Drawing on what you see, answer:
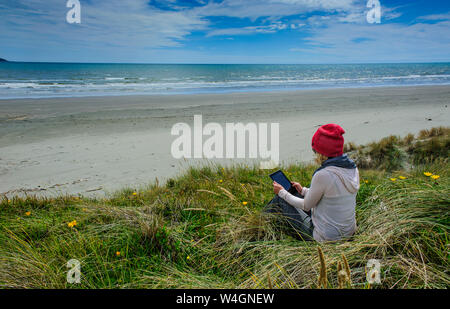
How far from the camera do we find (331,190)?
93.8 inches

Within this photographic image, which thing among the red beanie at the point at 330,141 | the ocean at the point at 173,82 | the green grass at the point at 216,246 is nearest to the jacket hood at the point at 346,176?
the red beanie at the point at 330,141

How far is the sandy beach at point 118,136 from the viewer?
5.93 meters

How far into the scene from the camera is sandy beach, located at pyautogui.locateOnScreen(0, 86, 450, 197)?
593 cm

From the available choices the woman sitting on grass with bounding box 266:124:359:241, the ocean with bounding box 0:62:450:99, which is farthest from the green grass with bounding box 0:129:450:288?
the ocean with bounding box 0:62:450:99

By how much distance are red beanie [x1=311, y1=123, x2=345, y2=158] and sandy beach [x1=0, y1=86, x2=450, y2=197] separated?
12.8 feet

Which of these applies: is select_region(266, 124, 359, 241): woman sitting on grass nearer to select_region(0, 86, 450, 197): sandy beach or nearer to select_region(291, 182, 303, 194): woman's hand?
select_region(291, 182, 303, 194): woman's hand

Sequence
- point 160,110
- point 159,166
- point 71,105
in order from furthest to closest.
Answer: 1. point 71,105
2. point 160,110
3. point 159,166

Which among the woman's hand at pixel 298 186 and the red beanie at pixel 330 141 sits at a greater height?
the red beanie at pixel 330 141

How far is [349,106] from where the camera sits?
15141 millimetres

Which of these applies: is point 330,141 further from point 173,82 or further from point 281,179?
point 173,82

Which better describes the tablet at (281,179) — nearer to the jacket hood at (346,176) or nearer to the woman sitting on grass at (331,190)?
the woman sitting on grass at (331,190)
